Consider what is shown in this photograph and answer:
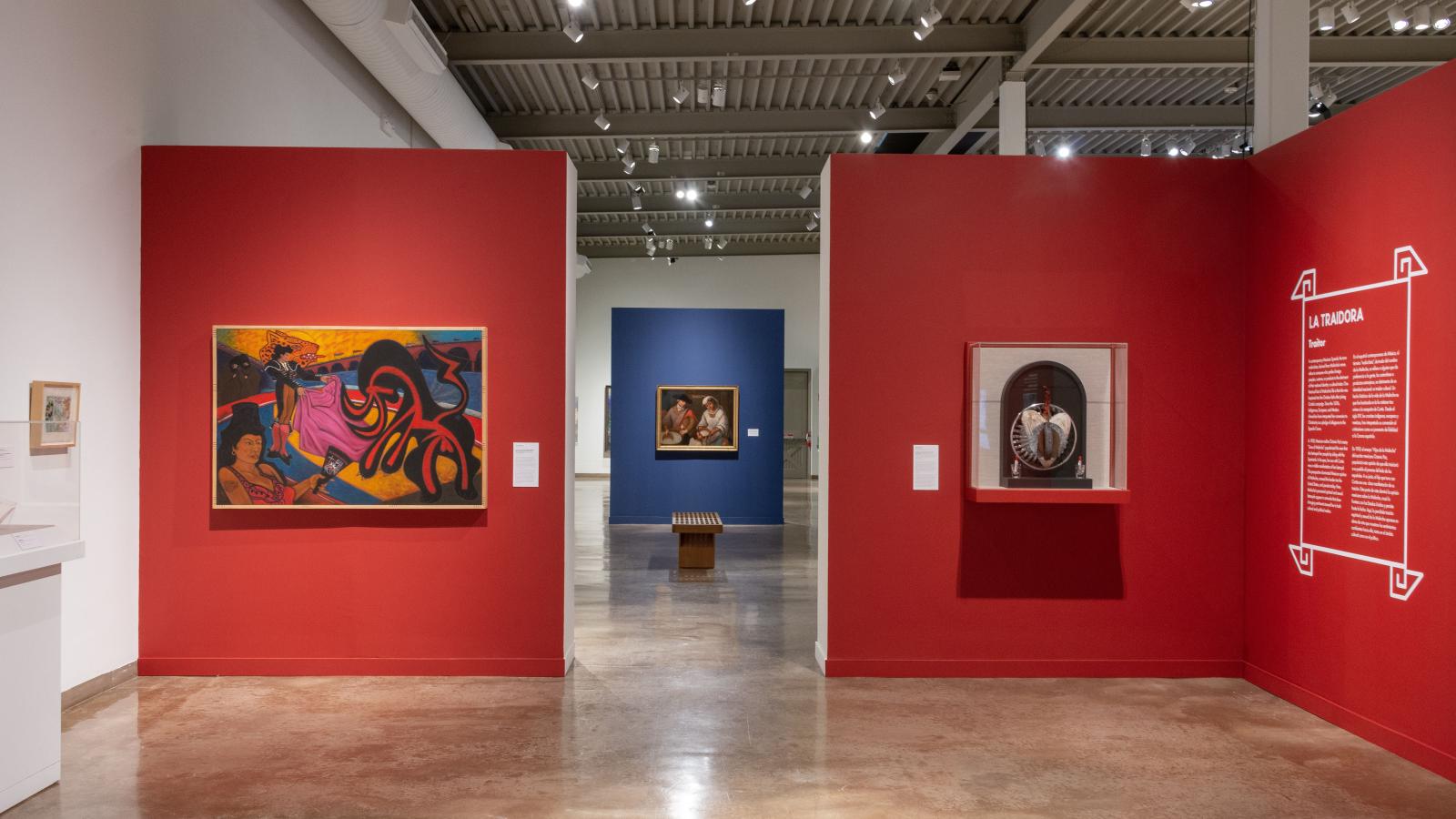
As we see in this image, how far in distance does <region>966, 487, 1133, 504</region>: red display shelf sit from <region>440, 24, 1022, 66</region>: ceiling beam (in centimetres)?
552

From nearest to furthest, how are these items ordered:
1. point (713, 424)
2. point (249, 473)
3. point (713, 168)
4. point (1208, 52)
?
point (249, 473) < point (1208, 52) < point (713, 424) < point (713, 168)

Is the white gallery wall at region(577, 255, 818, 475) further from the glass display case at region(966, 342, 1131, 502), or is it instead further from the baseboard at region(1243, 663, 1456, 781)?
the baseboard at region(1243, 663, 1456, 781)

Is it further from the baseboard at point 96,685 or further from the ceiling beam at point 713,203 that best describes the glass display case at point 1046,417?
the ceiling beam at point 713,203

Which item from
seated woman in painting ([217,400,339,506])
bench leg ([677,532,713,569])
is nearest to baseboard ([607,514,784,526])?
bench leg ([677,532,713,569])

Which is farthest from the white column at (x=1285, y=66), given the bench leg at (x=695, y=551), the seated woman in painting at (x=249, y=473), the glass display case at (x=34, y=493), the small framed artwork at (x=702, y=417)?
the small framed artwork at (x=702, y=417)

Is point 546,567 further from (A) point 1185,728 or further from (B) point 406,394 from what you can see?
(A) point 1185,728

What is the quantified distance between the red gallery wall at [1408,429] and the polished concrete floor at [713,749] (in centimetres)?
31

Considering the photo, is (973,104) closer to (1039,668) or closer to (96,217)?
(1039,668)

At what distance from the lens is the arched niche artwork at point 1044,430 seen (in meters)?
5.55

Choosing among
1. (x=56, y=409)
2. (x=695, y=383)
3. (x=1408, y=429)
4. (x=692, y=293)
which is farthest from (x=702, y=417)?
(x=1408, y=429)

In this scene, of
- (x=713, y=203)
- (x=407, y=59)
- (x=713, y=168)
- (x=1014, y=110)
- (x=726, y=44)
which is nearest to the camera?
(x=407, y=59)

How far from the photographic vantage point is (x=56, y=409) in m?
4.84

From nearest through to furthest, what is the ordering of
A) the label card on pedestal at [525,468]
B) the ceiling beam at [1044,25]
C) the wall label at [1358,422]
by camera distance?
the wall label at [1358,422] → the label card on pedestal at [525,468] → the ceiling beam at [1044,25]

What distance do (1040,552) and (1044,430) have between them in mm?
852
